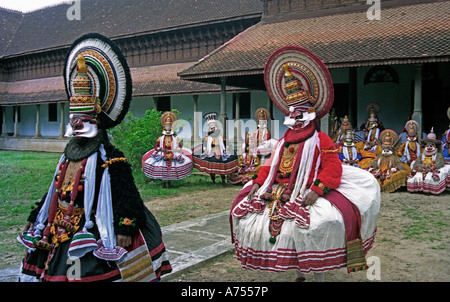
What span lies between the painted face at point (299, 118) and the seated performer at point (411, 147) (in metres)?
7.70

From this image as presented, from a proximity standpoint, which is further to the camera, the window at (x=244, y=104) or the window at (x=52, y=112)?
the window at (x=52, y=112)

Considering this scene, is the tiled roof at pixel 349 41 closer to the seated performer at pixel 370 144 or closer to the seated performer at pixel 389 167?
the seated performer at pixel 389 167

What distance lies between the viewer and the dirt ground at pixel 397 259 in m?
4.46

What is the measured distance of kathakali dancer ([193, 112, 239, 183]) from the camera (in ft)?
38.9

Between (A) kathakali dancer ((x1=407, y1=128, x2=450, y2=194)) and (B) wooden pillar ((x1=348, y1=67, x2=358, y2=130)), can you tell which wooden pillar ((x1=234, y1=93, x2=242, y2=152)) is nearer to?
(B) wooden pillar ((x1=348, y1=67, x2=358, y2=130))

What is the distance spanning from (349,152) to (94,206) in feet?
30.4

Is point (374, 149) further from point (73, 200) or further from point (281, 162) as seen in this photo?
point (73, 200)

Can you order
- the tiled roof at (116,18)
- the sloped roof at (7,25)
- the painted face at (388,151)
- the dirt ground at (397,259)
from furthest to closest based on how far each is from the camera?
the sloped roof at (7,25)
the tiled roof at (116,18)
the painted face at (388,151)
the dirt ground at (397,259)

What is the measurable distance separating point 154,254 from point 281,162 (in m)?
1.62

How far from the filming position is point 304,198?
12.0 ft

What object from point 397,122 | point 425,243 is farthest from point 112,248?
point 397,122

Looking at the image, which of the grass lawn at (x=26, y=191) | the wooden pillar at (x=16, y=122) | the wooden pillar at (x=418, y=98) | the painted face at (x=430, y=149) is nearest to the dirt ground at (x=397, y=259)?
the grass lawn at (x=26, y=191)

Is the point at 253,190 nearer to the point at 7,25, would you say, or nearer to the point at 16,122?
the point at 16,122

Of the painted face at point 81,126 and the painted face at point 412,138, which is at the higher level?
the painted face at point 81,126
